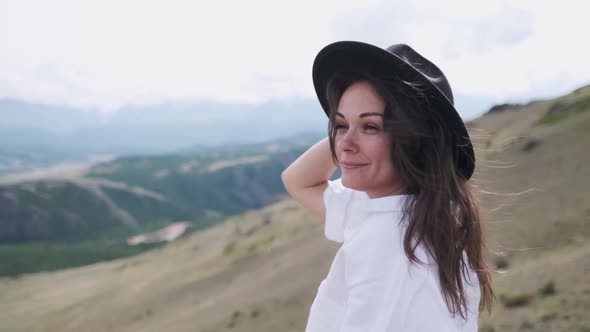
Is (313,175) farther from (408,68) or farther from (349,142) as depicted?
(408,68)

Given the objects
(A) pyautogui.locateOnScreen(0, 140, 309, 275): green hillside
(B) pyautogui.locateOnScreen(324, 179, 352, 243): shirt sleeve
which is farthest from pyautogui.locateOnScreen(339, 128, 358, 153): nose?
(A) pyautogui.locateOnScreen(0, 140, 309, 275): green hillside

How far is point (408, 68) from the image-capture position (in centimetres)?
220

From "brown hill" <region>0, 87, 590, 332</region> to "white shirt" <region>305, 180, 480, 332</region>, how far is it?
77 centimetres

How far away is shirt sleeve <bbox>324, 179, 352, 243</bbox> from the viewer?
2.60 m

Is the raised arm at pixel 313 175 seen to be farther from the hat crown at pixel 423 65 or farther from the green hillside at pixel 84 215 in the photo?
the green hillside at pixel 84 215

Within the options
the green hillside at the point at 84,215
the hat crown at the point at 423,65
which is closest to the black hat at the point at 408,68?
the hat crown at the point at 423,65

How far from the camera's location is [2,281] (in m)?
67.4

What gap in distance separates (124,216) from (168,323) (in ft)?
393

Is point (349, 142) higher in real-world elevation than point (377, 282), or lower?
higher

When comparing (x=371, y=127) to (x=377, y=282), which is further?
(x=371, y=127)

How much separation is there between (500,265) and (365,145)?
11.9 meters

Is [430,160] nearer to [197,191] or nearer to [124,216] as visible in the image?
[124,216]

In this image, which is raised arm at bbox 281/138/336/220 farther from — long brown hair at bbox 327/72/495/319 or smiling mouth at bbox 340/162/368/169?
long brown hair at bbox 327/72/495/319

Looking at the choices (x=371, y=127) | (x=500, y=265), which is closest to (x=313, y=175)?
(x=371, y=127)
